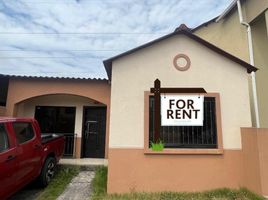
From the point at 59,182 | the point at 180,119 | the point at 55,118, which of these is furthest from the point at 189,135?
the point at 55,118

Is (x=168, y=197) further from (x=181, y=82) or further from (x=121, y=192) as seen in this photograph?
(x=181, y=82)

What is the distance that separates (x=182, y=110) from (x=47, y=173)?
4297mm

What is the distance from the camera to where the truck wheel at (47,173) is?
246 inches

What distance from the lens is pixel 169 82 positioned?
6230 mm

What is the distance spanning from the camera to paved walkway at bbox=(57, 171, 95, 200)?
5.72 meters

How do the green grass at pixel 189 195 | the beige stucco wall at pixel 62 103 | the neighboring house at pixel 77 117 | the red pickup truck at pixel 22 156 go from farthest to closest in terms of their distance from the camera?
1. the beige stucco wall at pixel 62 103
2. the neighboring house at pixel 77 117
3. the green grass at pixel 189 195
4. the red pickup truck at pixel 22 156

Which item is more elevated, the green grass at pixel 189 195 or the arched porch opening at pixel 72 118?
the arched porch opening at pixel 72 118

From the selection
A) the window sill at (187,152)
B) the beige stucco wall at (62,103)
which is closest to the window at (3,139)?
the window sill at (187,152)

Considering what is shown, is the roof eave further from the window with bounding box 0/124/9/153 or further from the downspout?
the window with bounding box 0/124/9/153

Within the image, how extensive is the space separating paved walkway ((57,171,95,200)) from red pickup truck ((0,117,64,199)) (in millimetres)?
752

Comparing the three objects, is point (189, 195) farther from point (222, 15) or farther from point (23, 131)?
point (222, 15)

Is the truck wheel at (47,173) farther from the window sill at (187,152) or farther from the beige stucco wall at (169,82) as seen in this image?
the window sill at (187,152)

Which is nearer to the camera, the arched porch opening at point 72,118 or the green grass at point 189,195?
the green grass at point 189,195

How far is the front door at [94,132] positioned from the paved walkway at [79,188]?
6.78 feet
